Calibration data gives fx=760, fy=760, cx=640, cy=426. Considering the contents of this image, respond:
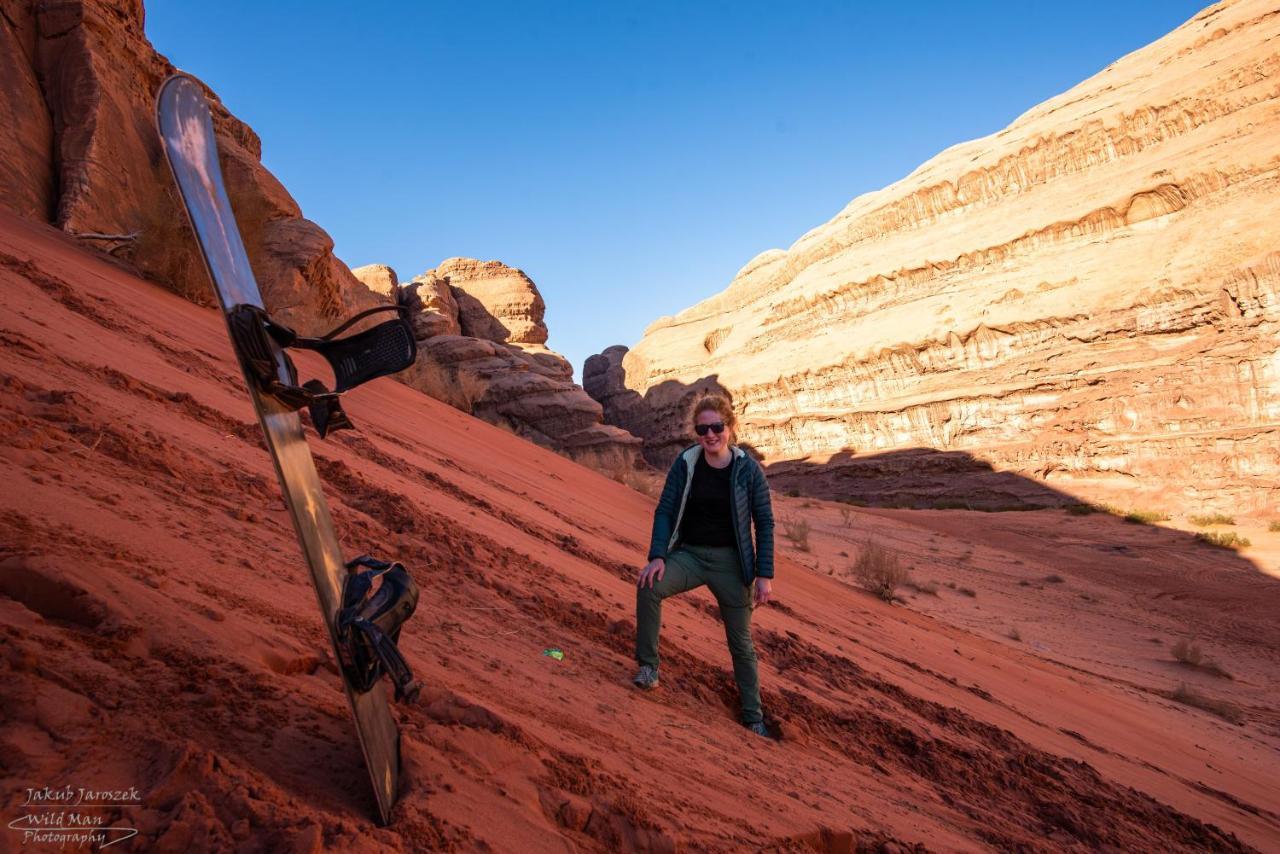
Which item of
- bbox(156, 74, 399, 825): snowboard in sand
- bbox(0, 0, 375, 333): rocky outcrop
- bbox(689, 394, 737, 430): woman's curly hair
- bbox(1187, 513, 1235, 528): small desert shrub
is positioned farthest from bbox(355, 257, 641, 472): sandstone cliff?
bbox(156, 74, 399, 825): snowboard in sand

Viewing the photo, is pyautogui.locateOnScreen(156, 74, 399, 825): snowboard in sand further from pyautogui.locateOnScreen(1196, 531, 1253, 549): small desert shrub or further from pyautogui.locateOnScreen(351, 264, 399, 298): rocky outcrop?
pyautogui.locateOnScreen(351, 264, 399, 298): rocky outcrop

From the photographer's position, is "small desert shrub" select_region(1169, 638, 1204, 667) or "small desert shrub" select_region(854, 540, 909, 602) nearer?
"small desert shrub" select_region(1169, 638, 1204, 667)

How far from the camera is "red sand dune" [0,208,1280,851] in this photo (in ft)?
5.64

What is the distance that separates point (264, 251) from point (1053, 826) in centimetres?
1628

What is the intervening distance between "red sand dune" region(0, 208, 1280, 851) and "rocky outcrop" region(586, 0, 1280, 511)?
44.5 ft

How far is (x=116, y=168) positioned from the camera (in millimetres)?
14508

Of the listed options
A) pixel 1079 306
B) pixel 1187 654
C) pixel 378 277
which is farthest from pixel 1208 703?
pixel 378 277

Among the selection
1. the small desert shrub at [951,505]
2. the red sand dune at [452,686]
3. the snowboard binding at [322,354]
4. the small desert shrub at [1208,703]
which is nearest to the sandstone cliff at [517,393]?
the small desert shrub at [951,505]

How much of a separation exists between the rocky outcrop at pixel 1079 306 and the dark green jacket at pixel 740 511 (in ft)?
63.3

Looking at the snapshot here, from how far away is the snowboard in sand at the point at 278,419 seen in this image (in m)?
1.57

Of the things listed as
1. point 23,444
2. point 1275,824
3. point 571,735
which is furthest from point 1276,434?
point 23,444

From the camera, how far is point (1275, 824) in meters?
4.77

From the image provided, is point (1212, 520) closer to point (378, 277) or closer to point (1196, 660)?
point (1196, 660)

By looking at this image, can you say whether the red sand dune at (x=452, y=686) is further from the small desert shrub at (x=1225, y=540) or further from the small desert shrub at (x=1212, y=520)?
the small desert shrub at (x=1212, y=520)
